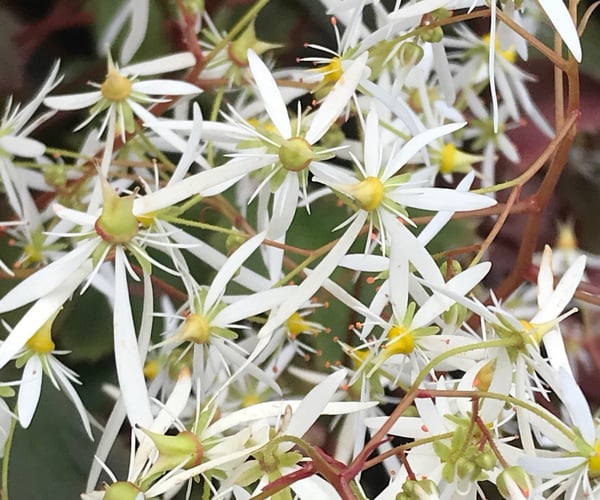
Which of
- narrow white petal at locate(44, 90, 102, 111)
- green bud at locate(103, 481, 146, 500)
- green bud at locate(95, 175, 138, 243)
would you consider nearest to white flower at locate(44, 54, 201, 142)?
narrow white petal at locate(44, 90, 102, 111)

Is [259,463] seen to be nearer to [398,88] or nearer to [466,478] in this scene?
[466,478]

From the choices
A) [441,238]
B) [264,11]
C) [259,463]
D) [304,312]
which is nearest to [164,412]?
[259,463]

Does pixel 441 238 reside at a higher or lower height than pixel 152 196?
Answer: higher

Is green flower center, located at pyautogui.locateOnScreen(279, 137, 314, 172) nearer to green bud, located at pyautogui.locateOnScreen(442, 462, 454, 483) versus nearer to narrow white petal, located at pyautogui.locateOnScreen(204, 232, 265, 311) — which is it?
narrow white petal, located at pyautogui.locateOnScreen(204, 232, 265, 311)

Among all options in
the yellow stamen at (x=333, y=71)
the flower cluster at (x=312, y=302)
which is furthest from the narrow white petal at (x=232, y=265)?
the yellow stamen at (x=333, y=71)

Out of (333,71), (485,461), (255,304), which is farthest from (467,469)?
(333,71)

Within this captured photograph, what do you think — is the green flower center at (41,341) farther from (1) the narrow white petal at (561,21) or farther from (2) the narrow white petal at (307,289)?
(1) the narrow white petal at (561,21)

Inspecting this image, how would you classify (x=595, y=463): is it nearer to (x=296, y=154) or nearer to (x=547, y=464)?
(x=547, y=464)
